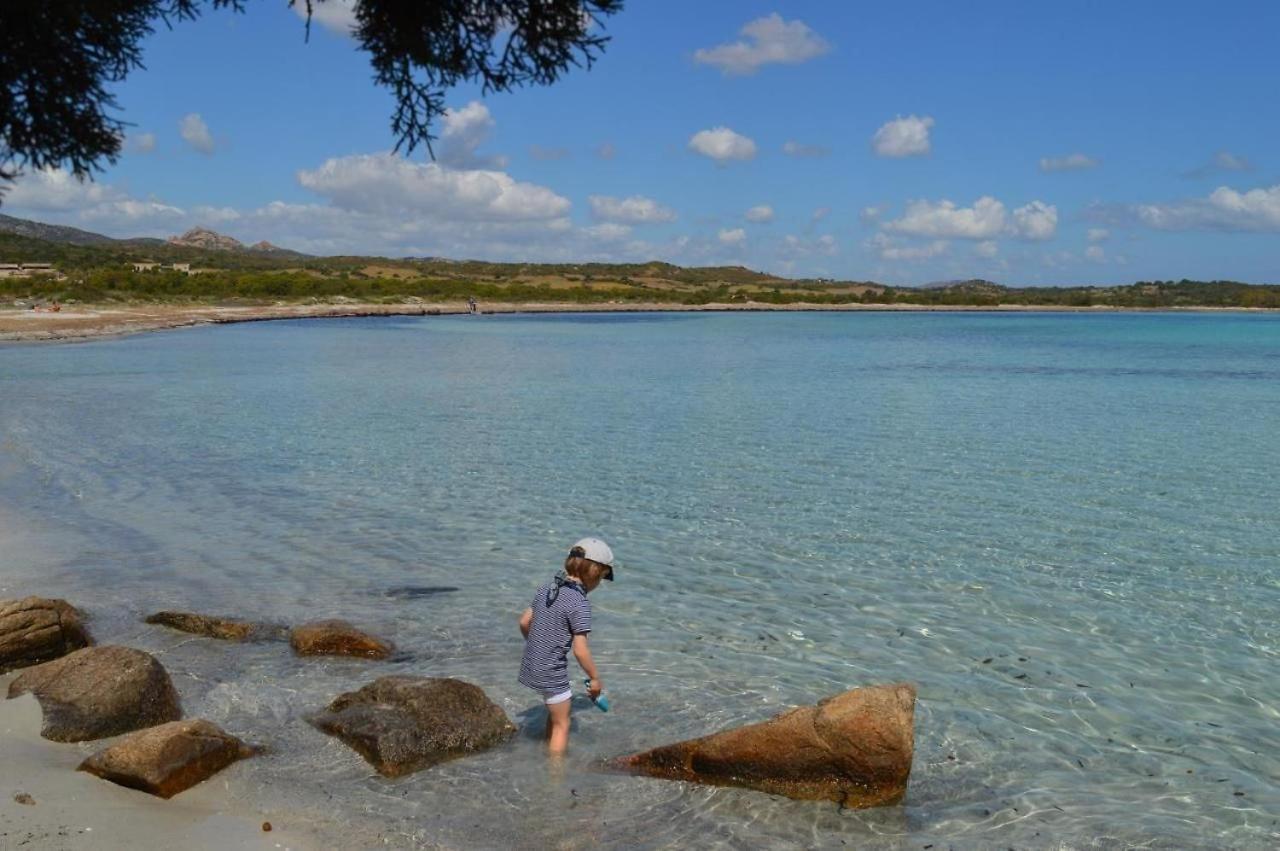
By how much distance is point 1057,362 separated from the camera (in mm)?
57125

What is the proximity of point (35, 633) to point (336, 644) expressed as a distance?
245 cm

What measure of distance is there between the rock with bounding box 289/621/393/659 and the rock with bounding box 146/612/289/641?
495 millimetres

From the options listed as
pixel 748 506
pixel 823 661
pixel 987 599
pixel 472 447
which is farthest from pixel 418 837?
pixel 472 447

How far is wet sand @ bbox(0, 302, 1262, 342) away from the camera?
62406 millimetres

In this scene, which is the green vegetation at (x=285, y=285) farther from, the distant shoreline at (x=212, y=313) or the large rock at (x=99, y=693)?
the large rock at (x=99, y=693)

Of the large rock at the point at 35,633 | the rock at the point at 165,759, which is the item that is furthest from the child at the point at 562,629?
the large rock at the point at 35,633

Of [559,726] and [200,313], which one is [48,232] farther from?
[559,726]

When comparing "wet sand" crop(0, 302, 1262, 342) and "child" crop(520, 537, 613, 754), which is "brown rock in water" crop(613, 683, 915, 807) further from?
"wet sand" crop(0, 302, 1262, 342)

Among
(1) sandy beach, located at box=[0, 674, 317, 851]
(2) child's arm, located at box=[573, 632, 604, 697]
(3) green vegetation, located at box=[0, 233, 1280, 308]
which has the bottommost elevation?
(1) sandy beach, located at box=[0, 674, 317, 851]

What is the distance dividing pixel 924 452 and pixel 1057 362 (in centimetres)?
3920

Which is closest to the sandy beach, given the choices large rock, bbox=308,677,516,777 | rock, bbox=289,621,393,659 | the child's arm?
large rock, bbox=308,677,516,777

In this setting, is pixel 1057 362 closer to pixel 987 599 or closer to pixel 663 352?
pixel 663 352

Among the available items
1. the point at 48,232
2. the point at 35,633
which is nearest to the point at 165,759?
the point at 35,633

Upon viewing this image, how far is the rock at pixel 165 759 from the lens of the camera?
21.1 feet
